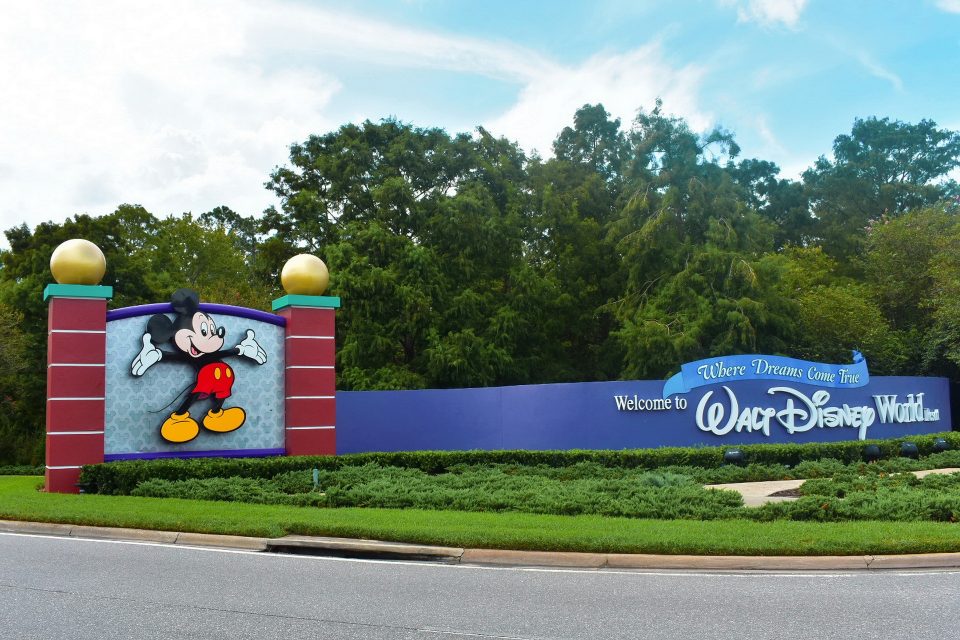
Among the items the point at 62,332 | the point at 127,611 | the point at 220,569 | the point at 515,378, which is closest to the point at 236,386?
the point at 62,332

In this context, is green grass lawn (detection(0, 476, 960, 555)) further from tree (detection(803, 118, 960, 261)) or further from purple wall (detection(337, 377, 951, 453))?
tree (detection(803, 118, 960, 261))

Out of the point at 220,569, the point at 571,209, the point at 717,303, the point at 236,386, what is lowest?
the point at 220,569

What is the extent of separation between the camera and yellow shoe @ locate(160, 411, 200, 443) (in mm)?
20737

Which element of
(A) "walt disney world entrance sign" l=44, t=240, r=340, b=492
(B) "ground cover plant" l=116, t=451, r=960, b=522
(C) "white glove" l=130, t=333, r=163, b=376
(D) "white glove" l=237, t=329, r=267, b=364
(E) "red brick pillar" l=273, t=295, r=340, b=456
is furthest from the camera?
(E) "red brick pillar" l=273, t=295, r=340, b=456

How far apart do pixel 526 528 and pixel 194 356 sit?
1160 centimetres

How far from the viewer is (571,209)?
4069 centimetres

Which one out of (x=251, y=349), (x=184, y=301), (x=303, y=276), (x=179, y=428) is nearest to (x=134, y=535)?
(x=179, y=428)

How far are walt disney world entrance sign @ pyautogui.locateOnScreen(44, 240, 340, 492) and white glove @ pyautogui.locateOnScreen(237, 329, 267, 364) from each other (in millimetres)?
26

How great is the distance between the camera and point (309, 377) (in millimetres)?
22422

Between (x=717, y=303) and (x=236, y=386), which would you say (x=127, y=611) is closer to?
(x=236, y=386)

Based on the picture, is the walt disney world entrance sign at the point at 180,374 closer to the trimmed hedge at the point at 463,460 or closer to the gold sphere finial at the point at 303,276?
the gold sphere finial at the point at 303,276

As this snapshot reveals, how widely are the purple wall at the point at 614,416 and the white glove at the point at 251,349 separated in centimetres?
469

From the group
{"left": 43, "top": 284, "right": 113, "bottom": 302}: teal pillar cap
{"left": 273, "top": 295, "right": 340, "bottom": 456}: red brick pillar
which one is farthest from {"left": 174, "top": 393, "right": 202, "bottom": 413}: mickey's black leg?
{"left": 43, "top": 284, "right": 113, "bottom": 302}: teal pillar cap

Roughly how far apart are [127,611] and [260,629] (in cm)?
153
